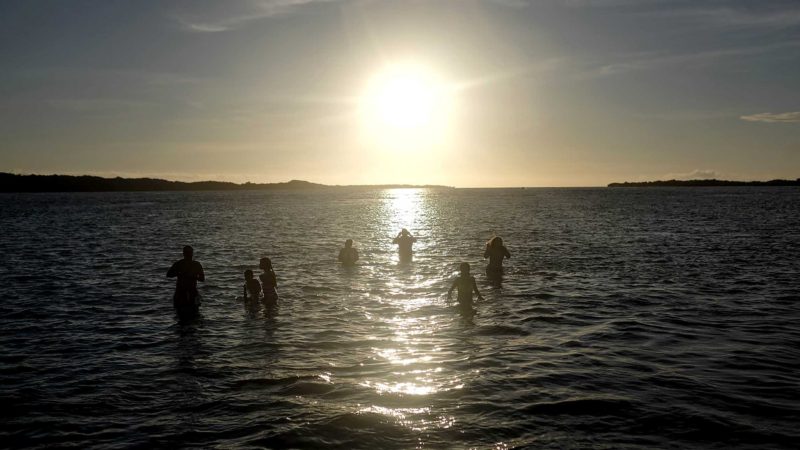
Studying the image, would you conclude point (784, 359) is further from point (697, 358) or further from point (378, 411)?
point (378, 411)

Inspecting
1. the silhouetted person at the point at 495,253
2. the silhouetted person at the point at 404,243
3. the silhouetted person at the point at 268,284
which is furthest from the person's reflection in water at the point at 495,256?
the silhouetted person at the point at 268,284

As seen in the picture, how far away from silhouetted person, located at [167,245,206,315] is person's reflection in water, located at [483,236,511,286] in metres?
12.5

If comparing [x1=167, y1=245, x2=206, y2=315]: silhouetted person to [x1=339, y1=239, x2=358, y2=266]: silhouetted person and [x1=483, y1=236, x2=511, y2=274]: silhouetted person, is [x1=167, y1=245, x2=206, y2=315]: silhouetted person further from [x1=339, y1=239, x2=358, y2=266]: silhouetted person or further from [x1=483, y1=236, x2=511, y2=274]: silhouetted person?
[x1=483, y1=236, x2=511, y2=274]: silhouetted person

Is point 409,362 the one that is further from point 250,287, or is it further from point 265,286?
point 250,287

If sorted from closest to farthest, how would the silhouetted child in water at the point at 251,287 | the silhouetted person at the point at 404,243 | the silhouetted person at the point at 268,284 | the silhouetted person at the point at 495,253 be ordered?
1. the silhouetted person at the point at 268,284
2. the silhouetted child in water at the point at 251,287
3. the silhouetted person at the point at 495,253
4. the silhouetted person at the point at 404,243

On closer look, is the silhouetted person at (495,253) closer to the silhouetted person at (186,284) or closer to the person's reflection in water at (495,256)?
the person's reflection in water at (495,256)

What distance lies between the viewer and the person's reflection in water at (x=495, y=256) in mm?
25375

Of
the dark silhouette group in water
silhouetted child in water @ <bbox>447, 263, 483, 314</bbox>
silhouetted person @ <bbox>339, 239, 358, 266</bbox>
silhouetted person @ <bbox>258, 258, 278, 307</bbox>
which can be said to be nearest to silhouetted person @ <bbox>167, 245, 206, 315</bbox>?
the dark silhouette group in water

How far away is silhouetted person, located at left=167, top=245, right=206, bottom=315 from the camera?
731 inches

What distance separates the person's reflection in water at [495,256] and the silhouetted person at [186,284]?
12.5 metres

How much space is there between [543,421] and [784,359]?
753 centimetres

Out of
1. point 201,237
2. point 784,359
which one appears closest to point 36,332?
point 784,359

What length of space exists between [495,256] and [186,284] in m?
13.4

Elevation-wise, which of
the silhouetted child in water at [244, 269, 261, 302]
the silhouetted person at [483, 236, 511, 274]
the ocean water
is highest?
the silhouetted person at [483, 236, 511, 274]
